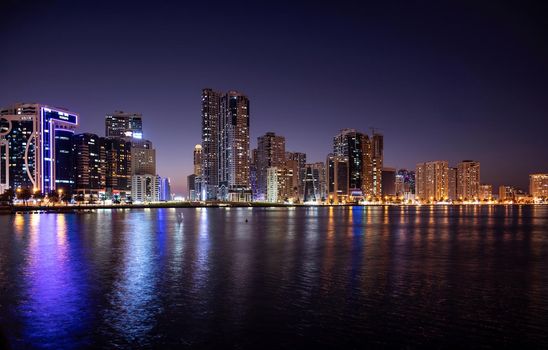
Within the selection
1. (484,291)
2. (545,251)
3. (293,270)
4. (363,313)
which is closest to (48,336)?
(363,313)

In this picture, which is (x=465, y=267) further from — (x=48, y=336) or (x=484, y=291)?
(x=48, y=336)

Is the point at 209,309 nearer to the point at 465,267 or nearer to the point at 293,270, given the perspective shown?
the point at 293,270

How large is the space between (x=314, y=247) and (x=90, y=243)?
2882 cm

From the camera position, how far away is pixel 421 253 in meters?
49.0

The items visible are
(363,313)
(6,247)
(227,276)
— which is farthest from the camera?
(6,247)

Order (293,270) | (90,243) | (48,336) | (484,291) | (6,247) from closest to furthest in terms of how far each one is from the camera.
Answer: (48,336) → (484,291) → (293,270) → (6,247) → (90,243)

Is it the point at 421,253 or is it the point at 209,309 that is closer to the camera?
the point at 209,309

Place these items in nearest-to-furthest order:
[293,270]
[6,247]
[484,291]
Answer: [484,291] < [293,270] < [6,247]

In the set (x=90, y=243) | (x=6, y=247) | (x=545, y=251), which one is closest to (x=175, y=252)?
(x=90, y=243)

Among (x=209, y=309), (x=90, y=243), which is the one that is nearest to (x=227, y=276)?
(x=209, y=309)

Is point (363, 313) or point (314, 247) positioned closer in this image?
point (363, 313)

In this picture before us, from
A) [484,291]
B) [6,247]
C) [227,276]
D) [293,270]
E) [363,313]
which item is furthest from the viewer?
[6,247]

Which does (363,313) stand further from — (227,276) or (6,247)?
(6,247)

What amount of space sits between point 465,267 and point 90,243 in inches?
1759
